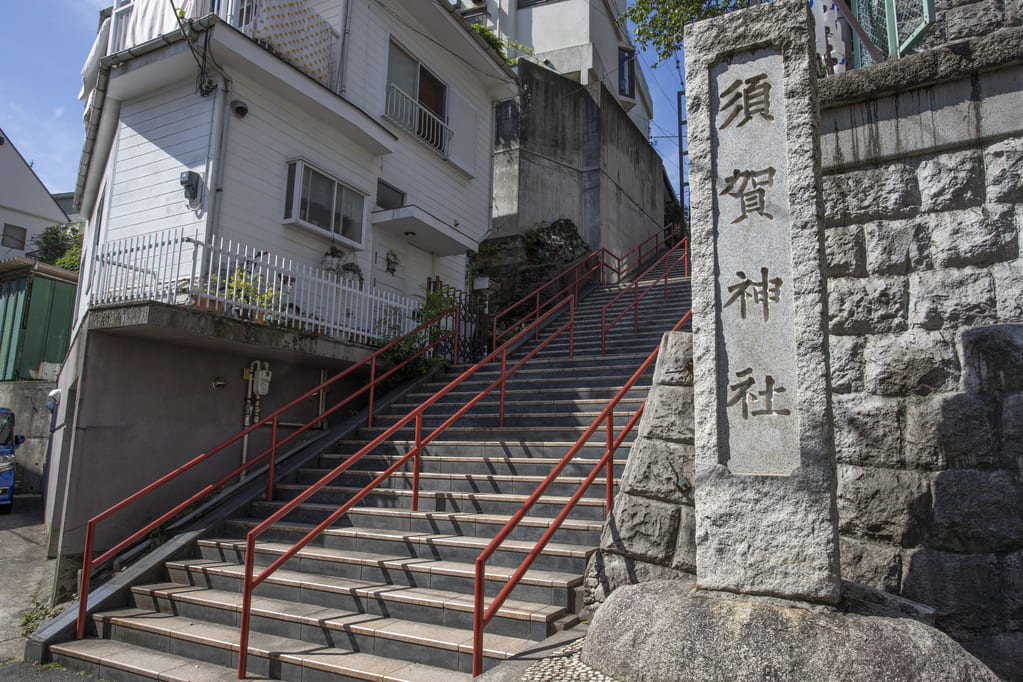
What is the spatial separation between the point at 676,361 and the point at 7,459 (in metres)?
Answer: 11.8

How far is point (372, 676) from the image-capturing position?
4168 mm

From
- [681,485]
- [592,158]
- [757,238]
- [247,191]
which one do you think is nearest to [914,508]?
[681,485]

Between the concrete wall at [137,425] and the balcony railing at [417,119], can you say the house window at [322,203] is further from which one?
the concrete wall at [137,425]

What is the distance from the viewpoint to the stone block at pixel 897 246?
517 centimetres

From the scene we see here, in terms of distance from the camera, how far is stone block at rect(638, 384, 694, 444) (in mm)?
4625

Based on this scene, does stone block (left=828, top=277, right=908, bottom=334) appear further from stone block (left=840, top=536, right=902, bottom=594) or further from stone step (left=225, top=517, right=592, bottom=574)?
stone step (left=225, top=517, right=592, bottom=574)

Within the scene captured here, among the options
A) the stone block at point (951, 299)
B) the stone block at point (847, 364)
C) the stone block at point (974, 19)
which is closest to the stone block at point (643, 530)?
the stone block at point (847, 364)

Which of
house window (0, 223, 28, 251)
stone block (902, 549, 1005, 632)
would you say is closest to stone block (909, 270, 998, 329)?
stone block (902, 549, 1005, 632)

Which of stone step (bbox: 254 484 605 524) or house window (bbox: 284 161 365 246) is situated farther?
house window (bbox: 284 161 365 246)

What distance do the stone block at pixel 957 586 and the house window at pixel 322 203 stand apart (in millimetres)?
8924

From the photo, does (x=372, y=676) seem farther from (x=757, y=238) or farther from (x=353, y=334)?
(x=353, y=334)

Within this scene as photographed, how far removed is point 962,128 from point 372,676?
5.77 metres

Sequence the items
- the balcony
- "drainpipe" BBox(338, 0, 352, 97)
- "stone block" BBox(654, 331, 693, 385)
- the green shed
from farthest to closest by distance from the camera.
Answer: the green shed < "drainpipe" BBox(338, 0, 352, 97) < the balcony < "stone block" BBox(654, 331, 693, 385)

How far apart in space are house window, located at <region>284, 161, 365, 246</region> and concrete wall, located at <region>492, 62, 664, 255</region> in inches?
299
